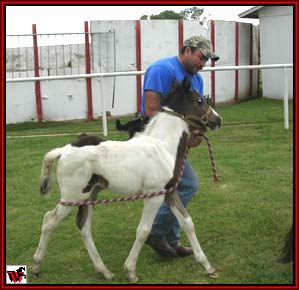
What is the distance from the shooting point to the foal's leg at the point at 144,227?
158 inches

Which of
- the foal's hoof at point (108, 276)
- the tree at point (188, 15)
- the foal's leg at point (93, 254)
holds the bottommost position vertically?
the foal's hoof at point (108, 276)

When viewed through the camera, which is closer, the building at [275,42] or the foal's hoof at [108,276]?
the foal's hoof at [108,276]

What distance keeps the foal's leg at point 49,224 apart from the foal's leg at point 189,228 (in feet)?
2.89

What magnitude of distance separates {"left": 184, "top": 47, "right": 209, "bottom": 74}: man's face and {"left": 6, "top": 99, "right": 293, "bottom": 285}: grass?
176 cm

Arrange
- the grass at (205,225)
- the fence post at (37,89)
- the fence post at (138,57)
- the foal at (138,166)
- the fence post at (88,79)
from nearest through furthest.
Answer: the foal at (138,166)
the grass at (205,225)
the fence post at (37,89)
the fence post at (88,79)
the fence post at (138,57)

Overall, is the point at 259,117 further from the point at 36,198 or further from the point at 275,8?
the point at 36,198

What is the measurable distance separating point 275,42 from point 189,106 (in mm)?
13708

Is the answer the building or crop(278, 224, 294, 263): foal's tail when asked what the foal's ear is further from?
the building

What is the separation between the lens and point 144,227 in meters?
4.06

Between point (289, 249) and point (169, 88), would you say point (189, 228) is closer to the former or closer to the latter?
point (289, 249)

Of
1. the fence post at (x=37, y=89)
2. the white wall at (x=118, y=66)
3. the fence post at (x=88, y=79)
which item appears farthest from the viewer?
the white wall at (x=118, y=66)

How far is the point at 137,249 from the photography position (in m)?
4.12

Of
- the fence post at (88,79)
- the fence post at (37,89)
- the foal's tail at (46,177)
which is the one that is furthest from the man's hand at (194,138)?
the fence post at (37,89)

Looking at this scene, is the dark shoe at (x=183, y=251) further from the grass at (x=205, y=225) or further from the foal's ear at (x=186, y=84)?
the foal's ear at (x=186, y=84)
